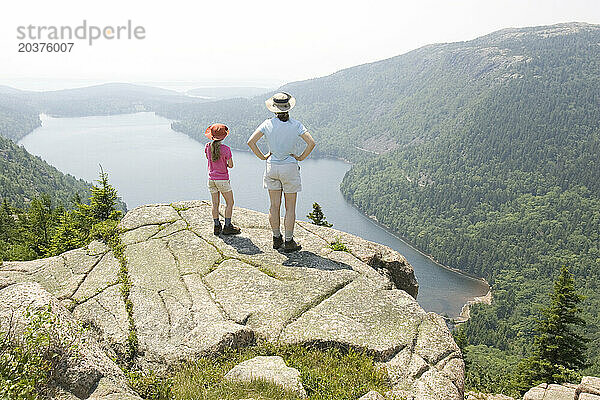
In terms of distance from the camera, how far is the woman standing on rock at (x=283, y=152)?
23.4 feet

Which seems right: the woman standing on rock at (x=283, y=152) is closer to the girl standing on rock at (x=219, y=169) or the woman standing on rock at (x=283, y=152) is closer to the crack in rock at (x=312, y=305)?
the girl standing on rock at (x=219, y=169)

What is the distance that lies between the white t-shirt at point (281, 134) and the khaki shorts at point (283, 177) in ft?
0.76

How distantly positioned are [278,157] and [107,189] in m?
12.2

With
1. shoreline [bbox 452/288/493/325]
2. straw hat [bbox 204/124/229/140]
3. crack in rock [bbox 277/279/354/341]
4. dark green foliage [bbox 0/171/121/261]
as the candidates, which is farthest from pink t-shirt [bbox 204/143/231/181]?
shoreline [bbox 452/288/493/325]

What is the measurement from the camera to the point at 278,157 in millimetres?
7348

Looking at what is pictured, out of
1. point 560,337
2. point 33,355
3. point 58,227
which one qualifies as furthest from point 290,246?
point 560,337

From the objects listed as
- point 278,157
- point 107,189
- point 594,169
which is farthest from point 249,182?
point 278,157

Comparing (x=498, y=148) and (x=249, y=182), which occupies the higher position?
(x=498, y=148)

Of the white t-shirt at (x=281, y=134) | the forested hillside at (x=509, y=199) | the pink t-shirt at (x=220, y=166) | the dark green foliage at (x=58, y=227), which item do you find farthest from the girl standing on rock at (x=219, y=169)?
the forested hillside at (x=509, y=199)

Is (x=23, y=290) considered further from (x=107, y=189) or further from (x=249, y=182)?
(x=249, y=182)

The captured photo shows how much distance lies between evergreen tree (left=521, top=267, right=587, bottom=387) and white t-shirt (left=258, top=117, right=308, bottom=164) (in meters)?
18.8

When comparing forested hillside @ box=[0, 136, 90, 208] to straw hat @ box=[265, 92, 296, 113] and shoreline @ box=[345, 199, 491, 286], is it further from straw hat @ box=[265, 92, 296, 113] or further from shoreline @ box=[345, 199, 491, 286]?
straw hat @ box=[265, 92, 296, 113]

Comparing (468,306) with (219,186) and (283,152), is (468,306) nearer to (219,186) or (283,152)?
(219,186)

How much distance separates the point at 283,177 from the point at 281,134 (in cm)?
80
